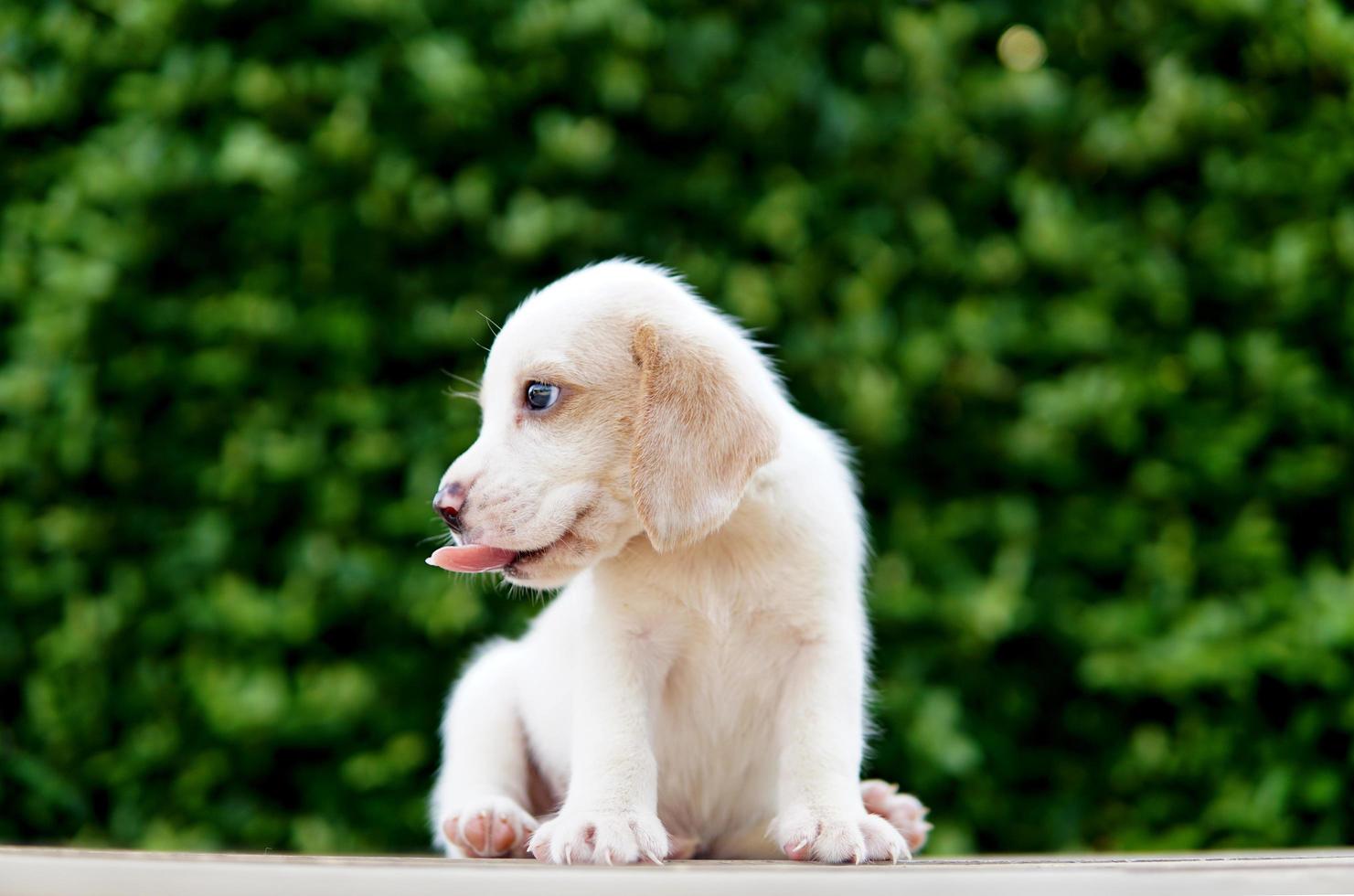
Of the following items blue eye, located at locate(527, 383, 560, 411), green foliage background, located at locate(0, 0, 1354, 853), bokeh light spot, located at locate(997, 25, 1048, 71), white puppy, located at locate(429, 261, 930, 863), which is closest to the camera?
white puppy, located at locate(429, 261, 930, 863)

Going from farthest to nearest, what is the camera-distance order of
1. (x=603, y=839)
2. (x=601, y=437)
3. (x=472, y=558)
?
1. (x=601, y=437)
2. (x=472, y=558)
3. (x=603, y=839)

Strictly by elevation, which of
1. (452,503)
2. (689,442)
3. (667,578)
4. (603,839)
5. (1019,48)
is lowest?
(603,839)

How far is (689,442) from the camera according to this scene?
1796 mm

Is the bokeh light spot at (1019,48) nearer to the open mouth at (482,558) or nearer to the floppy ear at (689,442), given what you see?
the floppy ear at (689,442)

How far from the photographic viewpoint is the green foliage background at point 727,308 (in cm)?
353

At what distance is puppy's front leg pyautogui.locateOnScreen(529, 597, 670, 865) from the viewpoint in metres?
1.67

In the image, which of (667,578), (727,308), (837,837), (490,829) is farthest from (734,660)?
(727,308)

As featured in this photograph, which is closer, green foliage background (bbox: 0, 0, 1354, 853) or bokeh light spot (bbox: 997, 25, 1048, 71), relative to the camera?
green foliage background (bbox: 0, 0, 1354, 853)

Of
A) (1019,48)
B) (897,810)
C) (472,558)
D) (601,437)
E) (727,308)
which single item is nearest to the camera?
(472,558)

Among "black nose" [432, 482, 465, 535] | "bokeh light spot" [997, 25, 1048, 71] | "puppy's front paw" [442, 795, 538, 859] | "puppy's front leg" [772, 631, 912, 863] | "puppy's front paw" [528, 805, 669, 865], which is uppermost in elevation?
"bokeh light spot" [997, 25, 1048, 71]

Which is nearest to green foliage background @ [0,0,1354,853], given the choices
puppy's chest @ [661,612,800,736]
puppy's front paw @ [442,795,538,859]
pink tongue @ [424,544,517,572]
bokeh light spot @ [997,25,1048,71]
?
bokeh light spot @ [997,25,1048,71]

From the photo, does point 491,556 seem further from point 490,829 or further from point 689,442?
point 490,829

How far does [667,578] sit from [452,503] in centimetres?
33

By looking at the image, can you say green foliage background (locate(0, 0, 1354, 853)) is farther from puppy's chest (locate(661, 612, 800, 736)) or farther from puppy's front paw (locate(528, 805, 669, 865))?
puppy's front paw (locate(528, 805, 669, 865))
